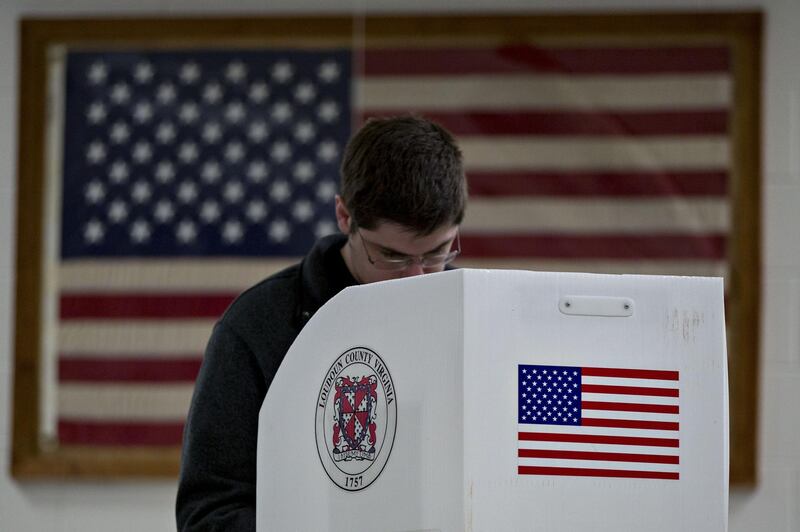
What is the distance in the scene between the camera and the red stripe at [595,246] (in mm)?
2611

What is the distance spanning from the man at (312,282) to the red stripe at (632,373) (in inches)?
17.6

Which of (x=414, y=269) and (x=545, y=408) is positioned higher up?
(x=414, y=269)

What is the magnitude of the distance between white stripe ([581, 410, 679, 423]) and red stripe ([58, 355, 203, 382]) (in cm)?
195

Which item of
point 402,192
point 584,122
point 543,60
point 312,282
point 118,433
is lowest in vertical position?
point 118,433

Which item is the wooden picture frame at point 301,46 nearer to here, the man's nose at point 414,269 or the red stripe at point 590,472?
the man's nose at point 414,269

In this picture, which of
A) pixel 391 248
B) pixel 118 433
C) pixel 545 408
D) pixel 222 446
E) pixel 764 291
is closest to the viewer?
pixel 545 408

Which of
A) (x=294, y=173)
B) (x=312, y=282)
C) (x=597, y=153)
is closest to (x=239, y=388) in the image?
(x=312, y=282)

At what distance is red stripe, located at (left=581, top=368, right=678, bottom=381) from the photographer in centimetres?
87

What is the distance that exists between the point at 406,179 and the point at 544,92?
58.5 inches

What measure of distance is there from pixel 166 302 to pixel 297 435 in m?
1.77

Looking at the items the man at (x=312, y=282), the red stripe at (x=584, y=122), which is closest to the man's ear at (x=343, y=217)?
the man at (x=312, y=282)

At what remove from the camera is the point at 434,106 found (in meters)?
2.69

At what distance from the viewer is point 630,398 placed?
0.87m

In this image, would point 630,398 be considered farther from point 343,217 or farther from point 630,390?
point 343,217
